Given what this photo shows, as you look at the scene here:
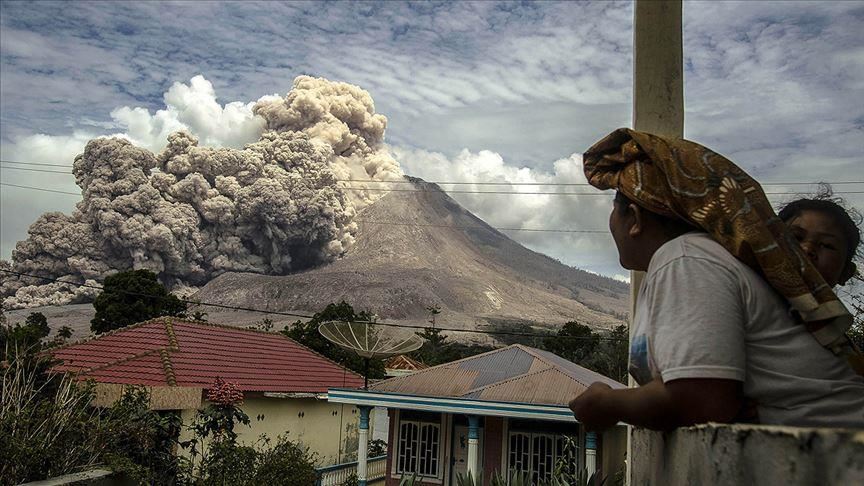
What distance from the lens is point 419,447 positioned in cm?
1485

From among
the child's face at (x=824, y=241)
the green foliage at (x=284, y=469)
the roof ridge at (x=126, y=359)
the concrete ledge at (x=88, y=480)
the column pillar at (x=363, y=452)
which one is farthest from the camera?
the column pillar at (x=363, y=452)

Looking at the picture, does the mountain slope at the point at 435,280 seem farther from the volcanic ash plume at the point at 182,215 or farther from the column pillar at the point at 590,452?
the column pillar at the point at 590,452

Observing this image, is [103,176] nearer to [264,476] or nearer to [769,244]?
[264,476]

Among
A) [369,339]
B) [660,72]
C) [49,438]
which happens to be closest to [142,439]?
[49,438]

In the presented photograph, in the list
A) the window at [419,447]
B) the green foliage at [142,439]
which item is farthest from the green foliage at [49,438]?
the window at [419,447]

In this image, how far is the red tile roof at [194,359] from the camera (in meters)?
13.9

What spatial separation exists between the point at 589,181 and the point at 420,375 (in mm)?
13558

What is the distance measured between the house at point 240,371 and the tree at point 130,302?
25374mm

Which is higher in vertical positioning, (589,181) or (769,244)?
(589,181)

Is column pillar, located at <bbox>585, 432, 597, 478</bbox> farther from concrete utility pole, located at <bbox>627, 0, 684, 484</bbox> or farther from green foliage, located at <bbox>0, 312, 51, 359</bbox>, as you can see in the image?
concrete utility pole, located at <bbox>627, 0, 684, 484</bbox>

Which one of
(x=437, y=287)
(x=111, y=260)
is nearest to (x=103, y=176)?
(x=111, y=260)

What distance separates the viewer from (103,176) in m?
97.1

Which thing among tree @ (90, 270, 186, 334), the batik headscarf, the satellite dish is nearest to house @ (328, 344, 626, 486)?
the satellite dish

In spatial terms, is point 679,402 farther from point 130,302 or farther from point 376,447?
point 130,302
